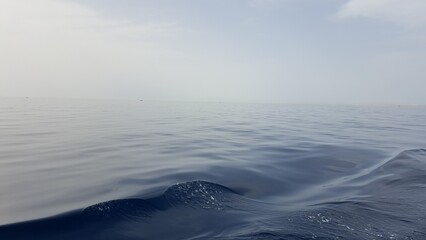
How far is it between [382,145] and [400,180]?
7.35 meters

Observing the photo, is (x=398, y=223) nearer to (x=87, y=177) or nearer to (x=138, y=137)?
(x=87, y=177)

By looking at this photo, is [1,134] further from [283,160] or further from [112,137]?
[283,160]

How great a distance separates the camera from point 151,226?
16.4 ft

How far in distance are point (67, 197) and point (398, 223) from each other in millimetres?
6153

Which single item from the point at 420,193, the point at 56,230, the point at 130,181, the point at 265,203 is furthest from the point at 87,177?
the point at 420,193

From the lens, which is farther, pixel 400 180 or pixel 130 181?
pixel 400 180

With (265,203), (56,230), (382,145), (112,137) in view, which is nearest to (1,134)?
(112,137)

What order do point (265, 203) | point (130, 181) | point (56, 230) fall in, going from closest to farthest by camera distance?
point (56, 230) < point (265, 203) < point (130, 181)

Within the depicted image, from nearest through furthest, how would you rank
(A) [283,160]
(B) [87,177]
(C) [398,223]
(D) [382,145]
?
(C) [398,223] < (B) [87,177] < (A) [283,160] < (D) [382,145]

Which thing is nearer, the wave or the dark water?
the wave

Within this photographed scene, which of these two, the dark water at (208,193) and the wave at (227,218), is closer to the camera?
the wave at (227,218)

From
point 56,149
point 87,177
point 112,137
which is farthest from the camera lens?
point 112,137

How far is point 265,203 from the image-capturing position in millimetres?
6316

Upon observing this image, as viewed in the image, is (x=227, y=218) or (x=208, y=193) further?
(x=208, y=193)
